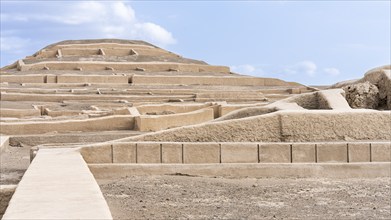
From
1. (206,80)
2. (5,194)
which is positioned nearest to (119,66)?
(206,80)

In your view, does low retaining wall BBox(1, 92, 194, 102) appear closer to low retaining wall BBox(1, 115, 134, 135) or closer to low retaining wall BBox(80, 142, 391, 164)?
low retaining wall BBox(1, 115, 134, 135)

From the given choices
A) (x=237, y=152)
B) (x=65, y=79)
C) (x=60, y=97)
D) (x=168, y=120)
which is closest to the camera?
(x=237, y=152)

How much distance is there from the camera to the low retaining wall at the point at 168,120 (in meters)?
14.2

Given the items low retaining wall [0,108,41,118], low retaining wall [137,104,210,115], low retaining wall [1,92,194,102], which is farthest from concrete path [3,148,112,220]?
low retaining wall [1,92,194,102]

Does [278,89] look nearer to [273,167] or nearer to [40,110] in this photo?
[40,110]

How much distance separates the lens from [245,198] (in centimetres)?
626

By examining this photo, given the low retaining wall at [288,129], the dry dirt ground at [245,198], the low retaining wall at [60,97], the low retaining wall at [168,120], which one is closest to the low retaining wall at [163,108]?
the low retaining wall at [168,120]

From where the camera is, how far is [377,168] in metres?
7.57

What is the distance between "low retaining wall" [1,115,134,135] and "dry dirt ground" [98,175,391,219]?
22.5 feet

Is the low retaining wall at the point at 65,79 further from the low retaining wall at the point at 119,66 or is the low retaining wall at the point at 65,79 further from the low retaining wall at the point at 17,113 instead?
the low retaining wall at the point at 17,113

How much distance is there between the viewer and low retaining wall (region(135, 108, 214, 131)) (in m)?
14.2

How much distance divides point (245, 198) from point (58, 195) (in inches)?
105

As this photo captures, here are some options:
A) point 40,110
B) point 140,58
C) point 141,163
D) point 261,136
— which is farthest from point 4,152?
point 140,58

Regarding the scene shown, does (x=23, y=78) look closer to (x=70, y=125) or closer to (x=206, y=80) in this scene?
(x=206, y=80)
